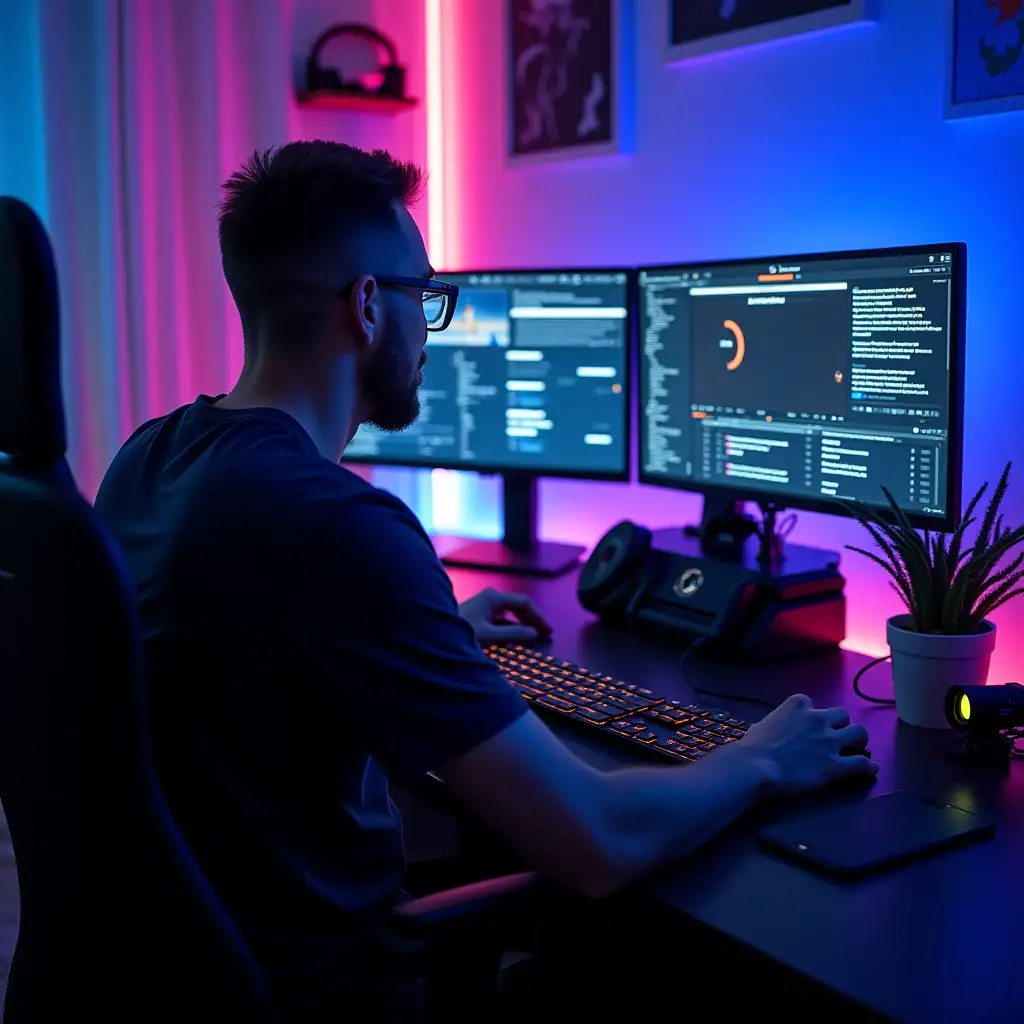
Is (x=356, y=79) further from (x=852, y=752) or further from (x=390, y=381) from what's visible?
(x=852, y=752)

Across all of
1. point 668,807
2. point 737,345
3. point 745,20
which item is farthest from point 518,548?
point 668,807

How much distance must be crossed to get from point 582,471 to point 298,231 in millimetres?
1081

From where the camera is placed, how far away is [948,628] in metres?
1.38

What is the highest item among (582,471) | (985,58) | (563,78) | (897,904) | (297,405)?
(563,78)

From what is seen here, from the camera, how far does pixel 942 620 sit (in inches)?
54.5

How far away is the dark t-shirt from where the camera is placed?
918 mm

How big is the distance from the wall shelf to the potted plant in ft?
5.34

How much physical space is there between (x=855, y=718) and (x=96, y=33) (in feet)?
6.44

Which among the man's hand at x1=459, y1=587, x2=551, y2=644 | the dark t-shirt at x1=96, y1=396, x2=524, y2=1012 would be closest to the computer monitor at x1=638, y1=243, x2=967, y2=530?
the man's hand at x1=459, y1=587, x2=551, y2=644

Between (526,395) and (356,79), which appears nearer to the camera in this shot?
(526,395)

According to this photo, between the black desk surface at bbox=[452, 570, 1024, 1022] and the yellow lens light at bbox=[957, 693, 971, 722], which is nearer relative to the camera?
the black desk surface at bbox=[452, 570, 1024, 1022]

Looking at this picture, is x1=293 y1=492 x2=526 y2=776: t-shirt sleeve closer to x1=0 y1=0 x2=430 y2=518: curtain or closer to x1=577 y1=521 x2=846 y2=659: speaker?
x1=577 y1=521 x2=846 y2=659: speaker

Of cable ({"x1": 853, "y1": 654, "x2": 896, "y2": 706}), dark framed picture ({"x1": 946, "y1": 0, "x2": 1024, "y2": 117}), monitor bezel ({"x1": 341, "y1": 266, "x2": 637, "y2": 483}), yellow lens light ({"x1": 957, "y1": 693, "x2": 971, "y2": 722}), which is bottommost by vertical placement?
cable ({"x1": 853, "y1": 654, "x2": 896, "y2": 706})

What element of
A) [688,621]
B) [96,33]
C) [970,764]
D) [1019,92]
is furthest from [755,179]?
[96,33]
